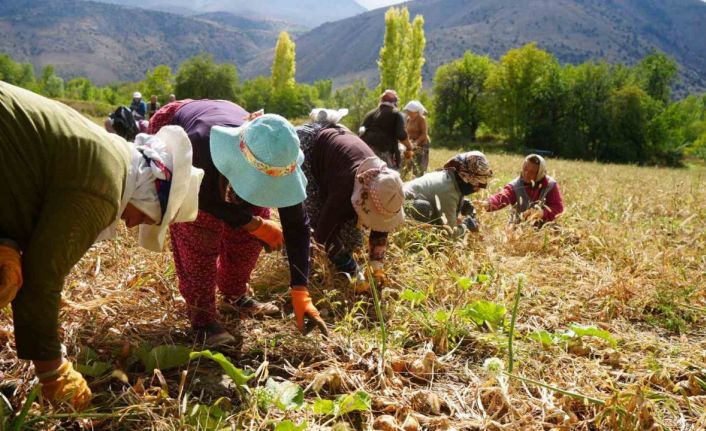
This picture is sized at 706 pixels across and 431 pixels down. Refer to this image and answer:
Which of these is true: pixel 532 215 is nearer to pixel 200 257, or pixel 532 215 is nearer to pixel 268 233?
pixel 268 233

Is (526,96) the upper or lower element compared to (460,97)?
upper

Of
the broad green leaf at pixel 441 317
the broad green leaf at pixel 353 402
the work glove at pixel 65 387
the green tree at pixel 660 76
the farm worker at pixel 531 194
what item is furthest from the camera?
the green tree at pixel 660 76

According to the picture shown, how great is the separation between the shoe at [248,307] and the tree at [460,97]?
128 ft

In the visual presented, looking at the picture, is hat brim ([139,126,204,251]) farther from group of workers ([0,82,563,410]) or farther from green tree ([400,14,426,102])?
green tree ([400,14,426,102])

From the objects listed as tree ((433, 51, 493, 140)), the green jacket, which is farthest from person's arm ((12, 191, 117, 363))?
tree ((433, 51, 493, 140))

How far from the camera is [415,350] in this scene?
2.31 meters

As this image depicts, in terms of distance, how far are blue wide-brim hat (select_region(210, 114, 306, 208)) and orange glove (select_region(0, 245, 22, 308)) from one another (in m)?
0.75

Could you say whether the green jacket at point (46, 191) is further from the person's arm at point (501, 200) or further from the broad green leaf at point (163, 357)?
the person's arm at point (501, 200)

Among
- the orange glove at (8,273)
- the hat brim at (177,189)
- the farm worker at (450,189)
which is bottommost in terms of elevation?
the farm worker at (450,189)

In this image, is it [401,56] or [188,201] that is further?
[401,56]

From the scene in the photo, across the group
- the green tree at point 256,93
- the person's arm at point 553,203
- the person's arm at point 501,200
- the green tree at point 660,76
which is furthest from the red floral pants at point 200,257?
the green tree at point 256,93

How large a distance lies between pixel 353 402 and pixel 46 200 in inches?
45.0

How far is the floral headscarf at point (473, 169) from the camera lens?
362cm

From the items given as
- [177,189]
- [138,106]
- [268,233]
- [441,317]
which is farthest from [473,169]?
[138,106]
